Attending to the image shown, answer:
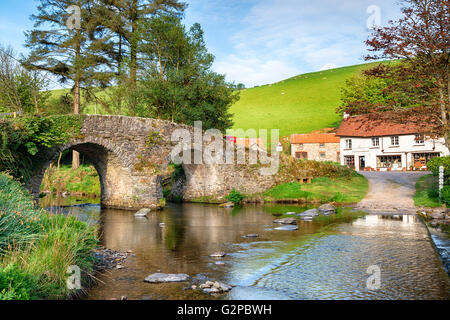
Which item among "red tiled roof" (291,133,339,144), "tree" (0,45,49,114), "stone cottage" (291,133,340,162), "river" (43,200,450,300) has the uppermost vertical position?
"tree" (0,45,49,114)

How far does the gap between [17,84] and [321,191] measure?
84.4 ft

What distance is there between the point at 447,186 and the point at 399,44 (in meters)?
8.32

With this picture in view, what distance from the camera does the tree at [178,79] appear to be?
2859cm

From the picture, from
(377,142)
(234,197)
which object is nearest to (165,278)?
(234,197)

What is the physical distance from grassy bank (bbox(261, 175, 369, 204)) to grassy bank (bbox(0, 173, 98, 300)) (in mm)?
18185

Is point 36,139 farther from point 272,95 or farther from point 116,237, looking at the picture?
point 272,95

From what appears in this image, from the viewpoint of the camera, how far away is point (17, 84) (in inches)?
1225

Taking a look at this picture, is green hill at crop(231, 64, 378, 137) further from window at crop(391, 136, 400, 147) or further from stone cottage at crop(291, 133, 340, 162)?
window at crop(391, 136, 400, 147)

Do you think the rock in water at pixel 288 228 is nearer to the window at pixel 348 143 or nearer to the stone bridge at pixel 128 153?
the stone bridge at pixel 128 153

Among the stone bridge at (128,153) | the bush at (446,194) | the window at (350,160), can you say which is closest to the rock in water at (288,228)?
the stone bridge at (128,153)

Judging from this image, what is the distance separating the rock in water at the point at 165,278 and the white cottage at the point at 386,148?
41426mm

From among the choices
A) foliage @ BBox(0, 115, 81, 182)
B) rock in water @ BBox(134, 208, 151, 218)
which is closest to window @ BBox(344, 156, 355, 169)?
rock in water @ BBox(134, 208, 151, 218)

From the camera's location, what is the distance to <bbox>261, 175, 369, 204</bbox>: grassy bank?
947 inches

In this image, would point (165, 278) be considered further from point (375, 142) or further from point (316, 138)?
point (316, 138)
